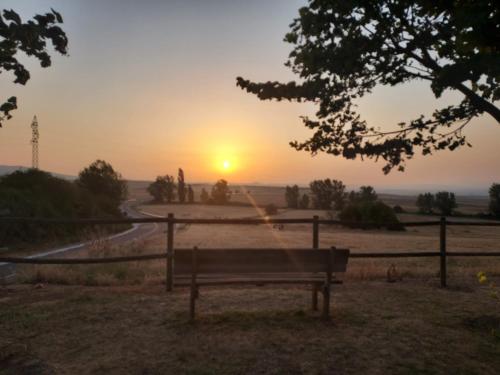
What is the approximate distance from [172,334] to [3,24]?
409 centimetres

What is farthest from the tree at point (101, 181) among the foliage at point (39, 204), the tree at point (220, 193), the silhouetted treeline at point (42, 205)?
the tree at point (220, 193)

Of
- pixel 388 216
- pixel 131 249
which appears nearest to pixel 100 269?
pixel 131 249

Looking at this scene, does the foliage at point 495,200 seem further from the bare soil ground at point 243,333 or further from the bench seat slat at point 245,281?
the bench seat slat at point 245,281

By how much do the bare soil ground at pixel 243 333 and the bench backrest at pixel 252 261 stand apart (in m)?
0.77

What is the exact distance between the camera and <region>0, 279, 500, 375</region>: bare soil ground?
4.80 m

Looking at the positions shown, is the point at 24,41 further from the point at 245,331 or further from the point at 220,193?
the point at 220,193

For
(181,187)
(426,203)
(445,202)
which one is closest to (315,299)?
(445,202)

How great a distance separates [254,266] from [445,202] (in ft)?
260

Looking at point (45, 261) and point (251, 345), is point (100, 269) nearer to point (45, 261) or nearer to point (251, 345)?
point (45, 261)

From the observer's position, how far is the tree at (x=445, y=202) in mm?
76131

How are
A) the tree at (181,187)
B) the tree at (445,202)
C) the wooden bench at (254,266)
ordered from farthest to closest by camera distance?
the tree at (181,187) < the tree at (445,202) < the wooden bench at (254,266)

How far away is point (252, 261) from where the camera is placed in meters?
6.30

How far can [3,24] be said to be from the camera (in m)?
3.92

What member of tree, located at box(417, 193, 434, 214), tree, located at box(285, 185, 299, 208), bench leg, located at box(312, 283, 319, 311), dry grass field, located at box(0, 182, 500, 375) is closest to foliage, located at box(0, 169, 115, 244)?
dry grass field, located at box(0, 182, 500, 375)
